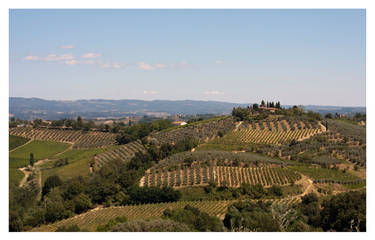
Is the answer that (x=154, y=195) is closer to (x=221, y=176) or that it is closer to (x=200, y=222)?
(x=221, y=176)

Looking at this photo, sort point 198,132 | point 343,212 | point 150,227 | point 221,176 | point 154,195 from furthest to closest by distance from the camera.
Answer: point 198,132 → point 221,176 → point 154,195 → point 343,212 → point 150,227

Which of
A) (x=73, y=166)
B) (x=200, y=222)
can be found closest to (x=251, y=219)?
(x=200, y=222)

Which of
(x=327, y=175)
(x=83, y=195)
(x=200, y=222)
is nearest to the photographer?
(x=200, y=222)

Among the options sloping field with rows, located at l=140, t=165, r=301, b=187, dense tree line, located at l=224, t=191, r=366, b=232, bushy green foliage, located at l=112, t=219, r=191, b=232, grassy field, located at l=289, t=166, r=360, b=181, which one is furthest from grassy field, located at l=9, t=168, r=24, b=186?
grassy field, located at l=289, t=166, r=360, b=181

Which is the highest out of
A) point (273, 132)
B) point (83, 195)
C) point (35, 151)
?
point (273, 132)

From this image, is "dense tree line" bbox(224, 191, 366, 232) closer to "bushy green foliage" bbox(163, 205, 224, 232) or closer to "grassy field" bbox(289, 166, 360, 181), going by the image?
"bushy green foliage" bbox(163, 205, 224, 232)

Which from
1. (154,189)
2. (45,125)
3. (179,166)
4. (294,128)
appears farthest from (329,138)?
(45,125)

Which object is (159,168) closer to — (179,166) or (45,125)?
(179,166)
